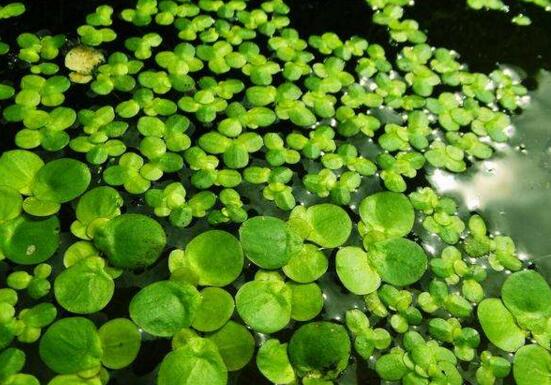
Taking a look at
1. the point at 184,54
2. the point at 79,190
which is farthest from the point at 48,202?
the point at 184,54

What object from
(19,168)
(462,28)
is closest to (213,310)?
(19,168)

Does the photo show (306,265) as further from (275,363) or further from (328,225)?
(275,363)

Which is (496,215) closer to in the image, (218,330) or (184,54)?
(218,330)

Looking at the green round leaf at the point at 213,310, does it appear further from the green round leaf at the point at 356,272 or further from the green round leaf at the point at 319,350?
the green round leaf at the point at 356,272

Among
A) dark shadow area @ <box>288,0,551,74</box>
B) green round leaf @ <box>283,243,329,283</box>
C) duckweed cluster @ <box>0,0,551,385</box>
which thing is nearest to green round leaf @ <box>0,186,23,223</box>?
duckweed cluster @ <box>0,0,551,385</box>

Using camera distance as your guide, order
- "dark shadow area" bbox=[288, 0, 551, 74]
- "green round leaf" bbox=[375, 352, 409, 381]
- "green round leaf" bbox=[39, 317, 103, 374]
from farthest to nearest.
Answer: "dark shadow area" bbox=[288, 0, 551, 74] → "green round leaf" bbox=[375, 352, 409, 381] → "green round leaf" bbox=[39, 317, 103, 374]

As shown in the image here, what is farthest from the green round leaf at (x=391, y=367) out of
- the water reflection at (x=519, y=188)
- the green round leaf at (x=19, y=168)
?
the green round leaf at (x=19, y=168)

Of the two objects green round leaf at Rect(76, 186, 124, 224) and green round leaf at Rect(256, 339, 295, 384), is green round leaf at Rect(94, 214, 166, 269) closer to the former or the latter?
green round leaf at Rect(76, 186, 124, 224)
